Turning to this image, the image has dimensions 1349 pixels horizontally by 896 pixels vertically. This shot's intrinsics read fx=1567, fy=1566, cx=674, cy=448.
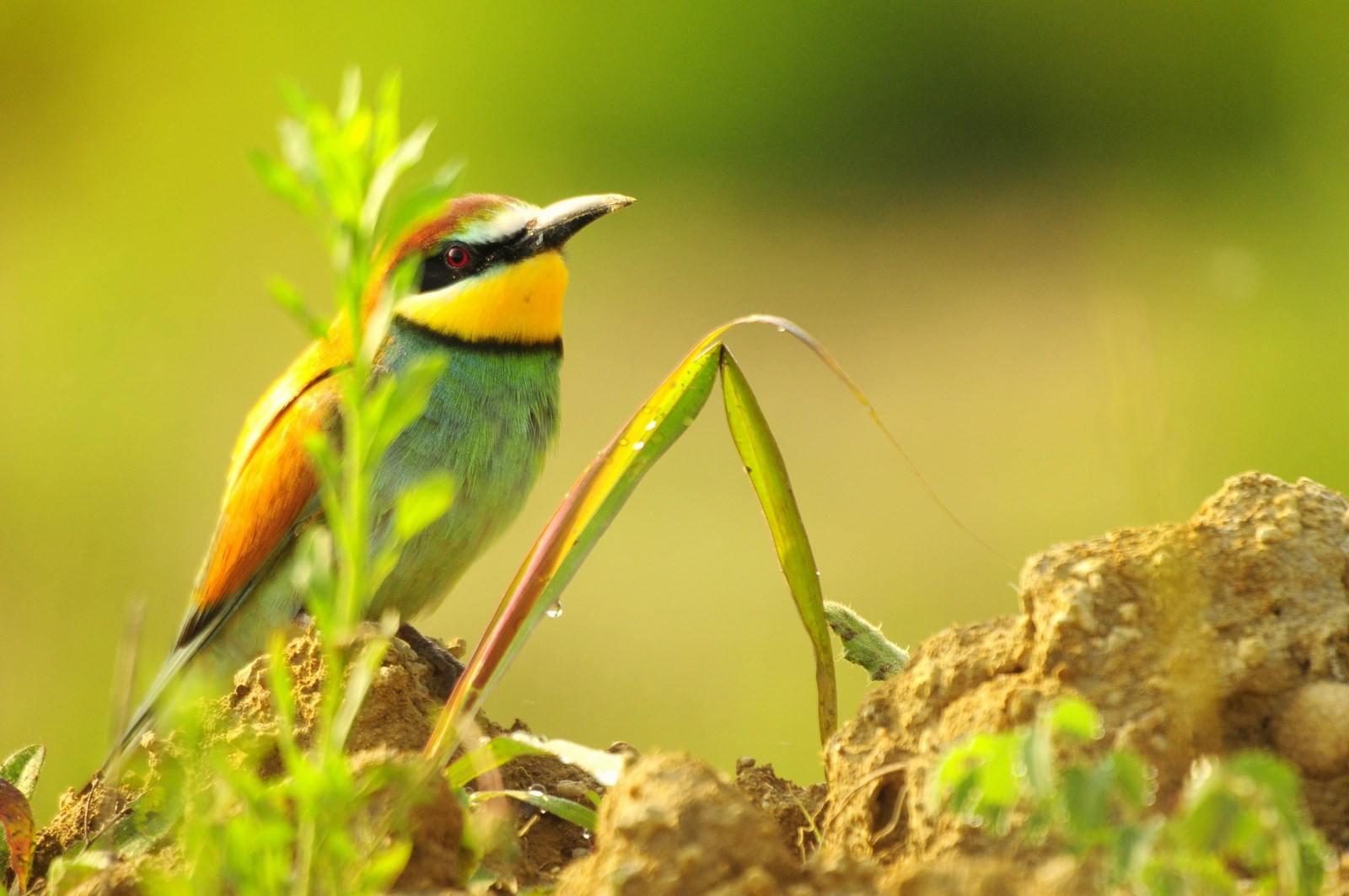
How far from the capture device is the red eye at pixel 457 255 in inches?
114

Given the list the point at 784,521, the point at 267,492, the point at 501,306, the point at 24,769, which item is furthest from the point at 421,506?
the point at 501,306

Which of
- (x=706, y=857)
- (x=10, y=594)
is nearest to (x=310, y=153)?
(x=706, y=857)

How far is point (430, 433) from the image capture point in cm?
262

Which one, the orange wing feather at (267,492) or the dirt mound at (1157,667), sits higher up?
the orange wing feather at (267,492)

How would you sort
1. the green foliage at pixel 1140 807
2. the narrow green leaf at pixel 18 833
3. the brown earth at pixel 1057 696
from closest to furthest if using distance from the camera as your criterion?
the green foliage at pixel 1140 807, the brown earth at pixel 1057 696, the narrow green leaf at pixel 18 833

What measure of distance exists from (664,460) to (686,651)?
186cm

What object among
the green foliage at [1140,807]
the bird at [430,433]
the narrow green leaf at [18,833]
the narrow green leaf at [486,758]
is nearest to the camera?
the green foliage at [1140,807]

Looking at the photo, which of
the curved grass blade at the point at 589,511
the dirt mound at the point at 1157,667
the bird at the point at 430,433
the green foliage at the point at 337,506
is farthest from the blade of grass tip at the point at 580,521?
the bird at the point at 430,433

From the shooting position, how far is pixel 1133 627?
119cm

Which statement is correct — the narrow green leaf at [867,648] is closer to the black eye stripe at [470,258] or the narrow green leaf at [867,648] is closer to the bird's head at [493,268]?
the bird's head at [493,268]

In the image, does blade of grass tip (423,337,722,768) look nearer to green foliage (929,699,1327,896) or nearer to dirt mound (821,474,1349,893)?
dirt mound (821,474,1349,893)

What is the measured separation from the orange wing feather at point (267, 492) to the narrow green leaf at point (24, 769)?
1.00 metres

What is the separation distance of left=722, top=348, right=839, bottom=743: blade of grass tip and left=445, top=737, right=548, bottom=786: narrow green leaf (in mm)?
315

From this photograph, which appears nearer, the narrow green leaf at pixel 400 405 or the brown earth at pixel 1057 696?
the narrow green leaf at pixel 400 405
